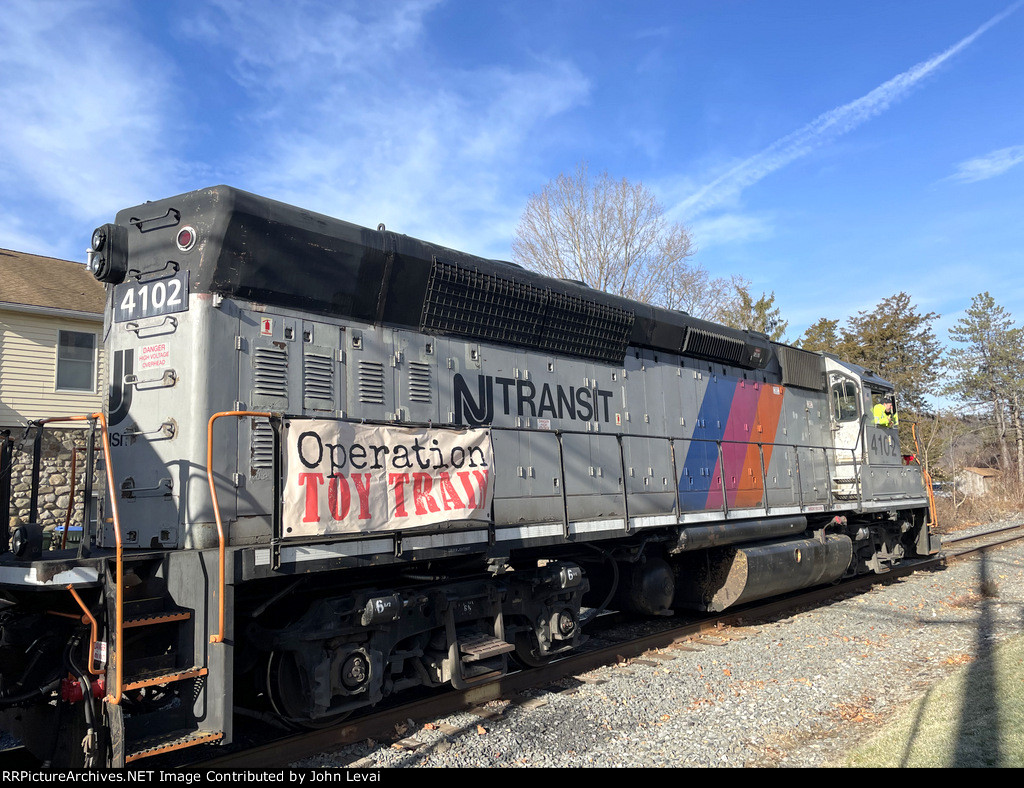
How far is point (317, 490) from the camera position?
17.4 feet

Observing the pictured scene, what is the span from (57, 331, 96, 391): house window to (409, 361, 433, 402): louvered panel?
45.2 ft

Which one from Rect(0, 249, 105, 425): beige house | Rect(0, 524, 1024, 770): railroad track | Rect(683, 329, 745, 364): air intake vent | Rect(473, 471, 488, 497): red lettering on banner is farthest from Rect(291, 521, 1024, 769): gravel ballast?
Rect(0, 249, 105, 425): beige house

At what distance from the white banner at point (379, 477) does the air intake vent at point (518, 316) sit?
1.33m

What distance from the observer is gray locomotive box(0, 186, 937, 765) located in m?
4.68

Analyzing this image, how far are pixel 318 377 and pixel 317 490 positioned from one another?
3.93 ft

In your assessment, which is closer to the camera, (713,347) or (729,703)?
(729,703)

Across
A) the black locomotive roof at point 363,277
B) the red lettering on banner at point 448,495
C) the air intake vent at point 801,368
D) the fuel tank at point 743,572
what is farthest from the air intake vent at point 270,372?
the air intake vent at point 801,368

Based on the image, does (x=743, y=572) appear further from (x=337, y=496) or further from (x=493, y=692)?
(x=337, y=496)

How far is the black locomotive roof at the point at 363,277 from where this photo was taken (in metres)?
5.56

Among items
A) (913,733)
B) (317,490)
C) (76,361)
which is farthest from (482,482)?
(76,361)

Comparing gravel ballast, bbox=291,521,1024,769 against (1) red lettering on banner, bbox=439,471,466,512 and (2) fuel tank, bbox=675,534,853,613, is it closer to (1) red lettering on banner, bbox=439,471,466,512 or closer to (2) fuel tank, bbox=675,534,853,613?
(2) fuel tank, bbox=675,534,853,613

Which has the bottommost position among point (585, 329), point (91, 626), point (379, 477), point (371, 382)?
point (91, 626)

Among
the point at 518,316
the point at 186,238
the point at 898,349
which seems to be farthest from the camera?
the point at 898,349

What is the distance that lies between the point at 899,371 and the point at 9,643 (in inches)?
1548
